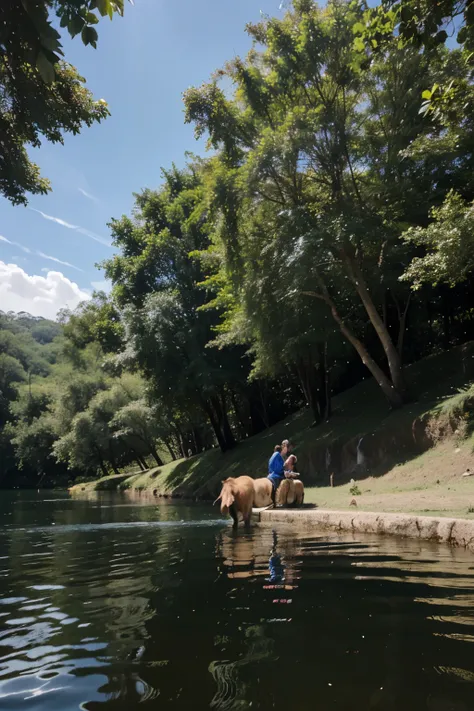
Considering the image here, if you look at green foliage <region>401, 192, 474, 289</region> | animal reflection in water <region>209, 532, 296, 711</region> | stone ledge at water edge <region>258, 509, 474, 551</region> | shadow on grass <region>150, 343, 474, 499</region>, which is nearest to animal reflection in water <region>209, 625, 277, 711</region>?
animal reflection in water <region>209, 532, 296, 711</region>

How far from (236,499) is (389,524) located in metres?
3.93

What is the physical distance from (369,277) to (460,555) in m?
15.9

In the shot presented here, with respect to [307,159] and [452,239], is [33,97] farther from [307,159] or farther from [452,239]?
[307,159]

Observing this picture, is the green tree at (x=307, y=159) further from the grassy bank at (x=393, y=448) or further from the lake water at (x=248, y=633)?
the lake water at (x=248, y=633)

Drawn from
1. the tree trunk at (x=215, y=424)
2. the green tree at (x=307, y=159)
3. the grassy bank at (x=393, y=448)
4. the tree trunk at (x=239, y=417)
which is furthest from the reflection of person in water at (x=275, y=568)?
the tree trunk at (x=239, y=417)

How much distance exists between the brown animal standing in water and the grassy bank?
2.43 m

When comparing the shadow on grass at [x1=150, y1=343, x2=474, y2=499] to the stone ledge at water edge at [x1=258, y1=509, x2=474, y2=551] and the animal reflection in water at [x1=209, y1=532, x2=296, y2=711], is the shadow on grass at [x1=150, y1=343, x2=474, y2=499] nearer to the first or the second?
the stone ledge at water edge at [x1=258, y1=509, x2=474, y2=551]

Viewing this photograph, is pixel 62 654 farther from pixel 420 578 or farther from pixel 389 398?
pixel 389 398

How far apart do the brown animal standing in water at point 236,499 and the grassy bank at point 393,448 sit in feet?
7.97

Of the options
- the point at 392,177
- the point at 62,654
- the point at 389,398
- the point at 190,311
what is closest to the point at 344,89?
the point at 392,177

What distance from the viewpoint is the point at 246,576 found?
6.38 meters

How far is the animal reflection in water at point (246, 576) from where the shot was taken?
10.2 feet

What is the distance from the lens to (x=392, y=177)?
1994 cm

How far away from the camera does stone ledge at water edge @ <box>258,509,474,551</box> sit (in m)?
7.68
